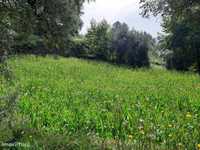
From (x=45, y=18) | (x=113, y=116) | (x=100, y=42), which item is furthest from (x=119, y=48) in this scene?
(x=45, y=18)

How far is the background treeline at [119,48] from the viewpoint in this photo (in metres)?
58.7

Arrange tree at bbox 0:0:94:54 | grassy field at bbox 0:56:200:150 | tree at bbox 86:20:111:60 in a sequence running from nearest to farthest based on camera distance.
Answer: tree at bbox 0:0:94:54, grassy field at bbox 0:56:200:150, tree at bbox 86:20:111:60

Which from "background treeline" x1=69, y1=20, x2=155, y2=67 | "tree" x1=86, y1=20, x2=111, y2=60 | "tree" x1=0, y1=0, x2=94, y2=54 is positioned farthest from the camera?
"tree" x1=86, y1=20, x2=111, y2=60

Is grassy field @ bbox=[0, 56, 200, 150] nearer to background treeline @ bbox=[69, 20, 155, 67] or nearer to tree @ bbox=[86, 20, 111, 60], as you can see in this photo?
background treeline @ bbox=[69, 20, 155, 67]

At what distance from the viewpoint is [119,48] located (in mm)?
60031

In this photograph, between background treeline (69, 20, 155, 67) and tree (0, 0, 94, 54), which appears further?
background treeline (69, 20, 155, 67)

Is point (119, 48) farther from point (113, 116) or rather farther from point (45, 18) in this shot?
point (45, 18)

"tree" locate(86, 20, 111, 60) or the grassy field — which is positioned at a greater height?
"tree" locate(86, 20, 111, 60)

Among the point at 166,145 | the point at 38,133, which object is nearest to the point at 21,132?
the point at 38,133

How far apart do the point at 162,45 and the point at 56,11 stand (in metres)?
52.6

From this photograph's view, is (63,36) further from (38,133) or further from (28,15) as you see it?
(38,133)

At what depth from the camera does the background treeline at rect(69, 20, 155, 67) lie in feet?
193

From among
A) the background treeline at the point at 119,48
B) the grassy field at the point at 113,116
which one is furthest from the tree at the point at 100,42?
the grassy field at the point at 113,116

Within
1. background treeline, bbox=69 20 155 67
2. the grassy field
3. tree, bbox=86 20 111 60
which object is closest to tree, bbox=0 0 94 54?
the grassy field
